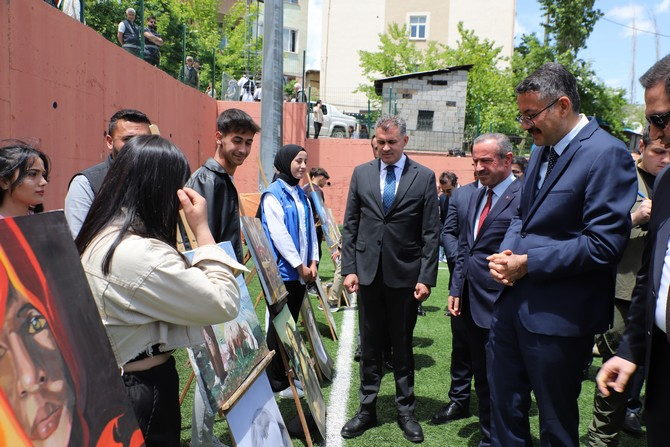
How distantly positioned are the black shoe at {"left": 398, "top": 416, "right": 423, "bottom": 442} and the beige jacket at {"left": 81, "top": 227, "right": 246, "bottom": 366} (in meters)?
Answer: 2.46

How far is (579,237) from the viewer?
8.46ft

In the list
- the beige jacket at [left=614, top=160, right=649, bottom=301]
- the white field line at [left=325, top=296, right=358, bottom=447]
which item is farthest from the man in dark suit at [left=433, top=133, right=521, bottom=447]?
the white field line at [left=325, top=296, right=358, bottom=447]

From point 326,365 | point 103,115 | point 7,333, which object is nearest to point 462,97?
point 103,115

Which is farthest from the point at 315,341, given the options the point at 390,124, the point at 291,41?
the point at 291,41

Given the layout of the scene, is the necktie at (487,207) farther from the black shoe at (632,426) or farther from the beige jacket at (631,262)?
the black shoe at (632,426)

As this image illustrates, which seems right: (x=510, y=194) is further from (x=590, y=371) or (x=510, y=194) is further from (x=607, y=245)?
(x=590, y=371)

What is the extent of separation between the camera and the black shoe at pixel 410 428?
12.9 ft

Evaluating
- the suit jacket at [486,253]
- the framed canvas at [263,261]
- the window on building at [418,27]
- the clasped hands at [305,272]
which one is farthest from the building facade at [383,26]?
the framed canvas at [263,261]

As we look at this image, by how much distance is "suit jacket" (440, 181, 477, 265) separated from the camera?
180 inches

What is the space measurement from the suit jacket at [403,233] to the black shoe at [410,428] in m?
1.00

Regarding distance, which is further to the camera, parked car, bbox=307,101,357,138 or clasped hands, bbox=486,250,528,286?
parked car, bbox=307,101,357,138

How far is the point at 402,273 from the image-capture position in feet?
13.3

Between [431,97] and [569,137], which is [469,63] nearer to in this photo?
[431,97]

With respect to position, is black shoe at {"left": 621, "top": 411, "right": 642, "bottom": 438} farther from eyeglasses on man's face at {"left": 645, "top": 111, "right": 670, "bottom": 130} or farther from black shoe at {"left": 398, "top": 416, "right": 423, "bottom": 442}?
eyeglasses on man's face at {"left": 645, "top": 111, "right": 670, "bottom": 130}
